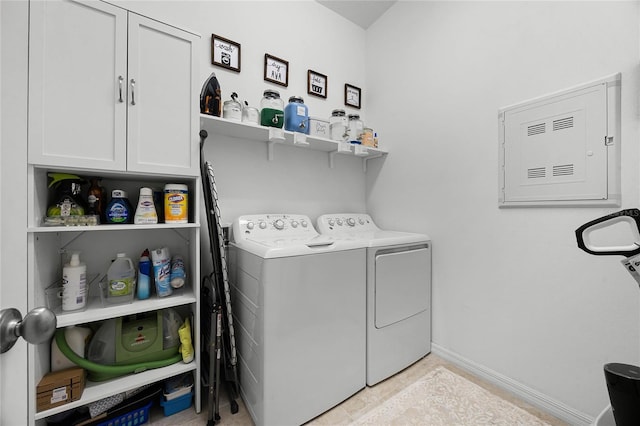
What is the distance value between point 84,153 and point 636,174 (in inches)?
96.7

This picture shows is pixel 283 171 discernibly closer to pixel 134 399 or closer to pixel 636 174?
pixel 134 399

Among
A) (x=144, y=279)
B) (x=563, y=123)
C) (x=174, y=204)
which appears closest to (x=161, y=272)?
(x=144, y=279)

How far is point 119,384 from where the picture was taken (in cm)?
124

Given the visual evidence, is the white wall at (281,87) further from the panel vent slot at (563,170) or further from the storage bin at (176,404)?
the panel vent slot at (563,170)

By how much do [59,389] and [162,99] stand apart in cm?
138

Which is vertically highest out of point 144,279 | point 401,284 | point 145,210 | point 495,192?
point 495,192

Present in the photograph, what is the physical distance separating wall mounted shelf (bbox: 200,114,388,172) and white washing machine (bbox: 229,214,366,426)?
71 cm

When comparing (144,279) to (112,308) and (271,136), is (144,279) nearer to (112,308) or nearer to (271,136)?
(112,308)

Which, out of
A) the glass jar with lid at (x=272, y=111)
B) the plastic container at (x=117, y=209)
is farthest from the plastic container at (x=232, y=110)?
the plastic container at (x=117, y=209)

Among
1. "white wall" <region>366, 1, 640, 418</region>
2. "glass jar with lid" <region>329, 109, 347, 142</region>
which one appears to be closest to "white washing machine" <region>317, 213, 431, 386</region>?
"white wall" <region>366, 1, 640, 418</region>

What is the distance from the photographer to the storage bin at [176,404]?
1.37m

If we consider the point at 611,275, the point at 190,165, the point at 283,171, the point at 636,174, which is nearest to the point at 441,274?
the point at 611,275

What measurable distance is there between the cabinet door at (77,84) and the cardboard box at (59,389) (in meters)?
0.93

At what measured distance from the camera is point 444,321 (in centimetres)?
191
